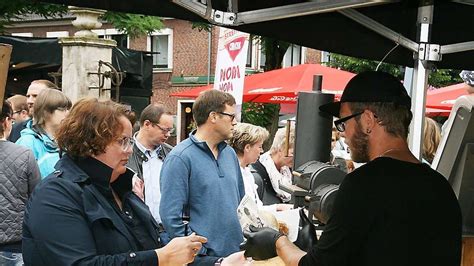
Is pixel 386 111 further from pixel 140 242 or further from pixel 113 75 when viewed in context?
pixel 113 75

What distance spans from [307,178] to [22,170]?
2.05m

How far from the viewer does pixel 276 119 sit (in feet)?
52.4

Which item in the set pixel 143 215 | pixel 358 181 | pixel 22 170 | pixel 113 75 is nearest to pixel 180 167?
Answer: pixel 22 170

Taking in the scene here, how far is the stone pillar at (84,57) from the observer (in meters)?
10.9

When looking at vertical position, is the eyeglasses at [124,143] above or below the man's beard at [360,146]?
below

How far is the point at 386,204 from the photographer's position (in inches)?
102

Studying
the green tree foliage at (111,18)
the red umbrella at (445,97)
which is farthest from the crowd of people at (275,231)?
the green tree foliage at (111,18)

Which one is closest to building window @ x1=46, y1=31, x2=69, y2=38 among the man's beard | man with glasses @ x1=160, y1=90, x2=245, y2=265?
man with glasses @ x1=160, y1=90, x2=245, y2=265

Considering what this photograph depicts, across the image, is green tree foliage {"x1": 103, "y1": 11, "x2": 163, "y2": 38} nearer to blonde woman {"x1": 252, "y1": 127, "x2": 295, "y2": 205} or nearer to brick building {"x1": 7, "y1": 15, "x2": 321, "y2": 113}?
blonde woman {"x1": 252, "y1": 127, "x2": 295, "y2": 205}

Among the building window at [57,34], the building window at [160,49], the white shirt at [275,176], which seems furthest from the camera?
the building window at [57,34]

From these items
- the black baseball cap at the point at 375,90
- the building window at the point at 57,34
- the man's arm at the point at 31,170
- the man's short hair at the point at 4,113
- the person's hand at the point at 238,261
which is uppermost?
the building window at the point at 57,34

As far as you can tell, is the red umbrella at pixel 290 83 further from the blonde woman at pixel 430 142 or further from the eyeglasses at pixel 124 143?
the eyeglasses at pixel 124 143

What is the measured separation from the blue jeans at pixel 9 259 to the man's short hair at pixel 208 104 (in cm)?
144

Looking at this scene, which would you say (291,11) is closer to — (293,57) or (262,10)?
(262,10)
